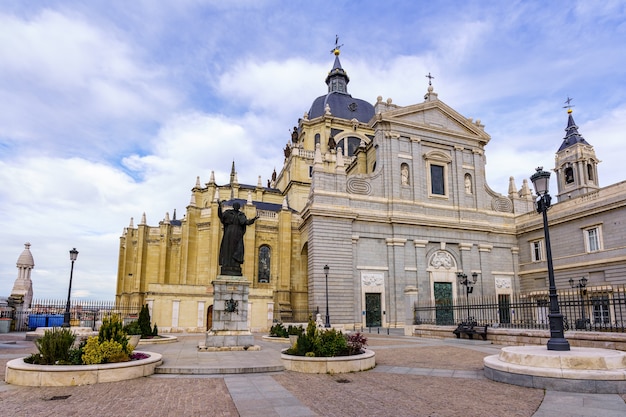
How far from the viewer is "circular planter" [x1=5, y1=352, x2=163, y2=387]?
8.50 m

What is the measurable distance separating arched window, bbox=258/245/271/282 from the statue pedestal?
2303 centimetres

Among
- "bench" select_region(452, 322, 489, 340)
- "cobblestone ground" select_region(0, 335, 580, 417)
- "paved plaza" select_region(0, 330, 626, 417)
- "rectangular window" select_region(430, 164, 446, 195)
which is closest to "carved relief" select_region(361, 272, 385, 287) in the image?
"rectangular window" select_region(430, 164, 446, 195)

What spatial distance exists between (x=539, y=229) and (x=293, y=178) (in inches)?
961

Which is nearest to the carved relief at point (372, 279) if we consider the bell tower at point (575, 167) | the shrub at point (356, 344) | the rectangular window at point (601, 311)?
the rectangular window at point (601, 311)

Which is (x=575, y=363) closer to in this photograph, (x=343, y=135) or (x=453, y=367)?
(x=453, y=367)

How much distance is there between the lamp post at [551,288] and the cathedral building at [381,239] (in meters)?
17.7

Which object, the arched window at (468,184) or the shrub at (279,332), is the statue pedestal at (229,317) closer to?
the shrub at (279,332)

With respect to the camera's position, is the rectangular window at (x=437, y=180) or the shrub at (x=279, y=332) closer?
the shrub at (x=279, y=332)

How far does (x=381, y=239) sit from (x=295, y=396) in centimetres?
2582

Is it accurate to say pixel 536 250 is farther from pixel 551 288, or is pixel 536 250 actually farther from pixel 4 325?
pixel 4 325

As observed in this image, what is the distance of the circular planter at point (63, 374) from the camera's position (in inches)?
335

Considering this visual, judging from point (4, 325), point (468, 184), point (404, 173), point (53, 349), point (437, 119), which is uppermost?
point (437, 119)

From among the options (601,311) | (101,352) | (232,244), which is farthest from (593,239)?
(101,352)

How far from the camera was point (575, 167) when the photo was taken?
48.7 meters
